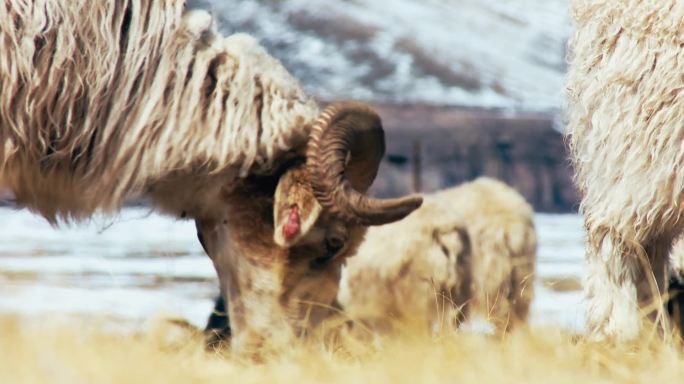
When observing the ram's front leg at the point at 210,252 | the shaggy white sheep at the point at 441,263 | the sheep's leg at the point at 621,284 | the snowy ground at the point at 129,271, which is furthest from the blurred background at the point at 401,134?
the shaggy white sheep at the point at 441,263

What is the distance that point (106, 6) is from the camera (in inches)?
227

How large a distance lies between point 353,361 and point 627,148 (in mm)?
1423

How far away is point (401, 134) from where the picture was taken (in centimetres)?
2181

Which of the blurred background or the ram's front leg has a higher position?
the ram's front leg

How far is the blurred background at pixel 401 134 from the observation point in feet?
29.3

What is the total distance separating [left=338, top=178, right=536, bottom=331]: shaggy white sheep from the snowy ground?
1.21ft

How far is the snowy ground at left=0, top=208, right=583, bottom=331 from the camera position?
245 inches

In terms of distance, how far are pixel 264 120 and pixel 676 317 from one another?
216 centimetres

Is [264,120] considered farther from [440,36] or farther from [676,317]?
[440,36]

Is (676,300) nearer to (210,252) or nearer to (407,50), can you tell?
(210,252)

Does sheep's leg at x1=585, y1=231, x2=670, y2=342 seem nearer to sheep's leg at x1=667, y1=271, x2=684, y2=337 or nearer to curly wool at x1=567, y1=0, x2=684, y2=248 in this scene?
curly wool at x1=567, y1=0, x2=684, y2=248

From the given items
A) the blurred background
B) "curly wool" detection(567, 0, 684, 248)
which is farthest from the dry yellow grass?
"curly wool" detection(567, 0, 684, 248)

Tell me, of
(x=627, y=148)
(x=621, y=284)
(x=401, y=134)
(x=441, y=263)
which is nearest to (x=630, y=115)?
(x=627, y=148)

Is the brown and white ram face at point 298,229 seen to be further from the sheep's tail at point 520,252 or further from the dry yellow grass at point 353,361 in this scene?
the sheep's tail at point 520,252
